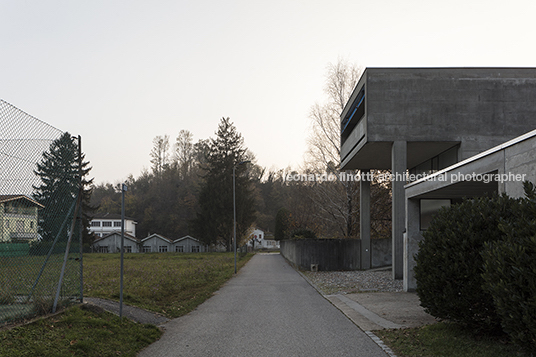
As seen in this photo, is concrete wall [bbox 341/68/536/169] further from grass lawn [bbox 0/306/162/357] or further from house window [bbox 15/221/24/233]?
house window [bbox 15/221/24/233]

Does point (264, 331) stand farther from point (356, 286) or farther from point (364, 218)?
point (364, 218)

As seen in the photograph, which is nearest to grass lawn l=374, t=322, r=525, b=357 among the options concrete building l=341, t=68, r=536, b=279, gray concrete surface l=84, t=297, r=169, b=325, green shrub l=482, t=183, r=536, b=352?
green shrub l=482, t=183, r=536, b=352

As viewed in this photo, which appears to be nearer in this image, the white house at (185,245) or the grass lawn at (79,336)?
the grass lawn at (79,336)

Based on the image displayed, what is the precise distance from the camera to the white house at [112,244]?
8019 cm

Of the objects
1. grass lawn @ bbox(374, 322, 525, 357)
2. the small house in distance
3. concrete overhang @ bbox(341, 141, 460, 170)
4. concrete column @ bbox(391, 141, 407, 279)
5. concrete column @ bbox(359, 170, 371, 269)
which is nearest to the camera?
grass lawn @ bbox(374, 322, 525, 357)

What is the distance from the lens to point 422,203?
53.9 ft

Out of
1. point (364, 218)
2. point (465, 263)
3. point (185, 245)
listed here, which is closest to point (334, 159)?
point (364, 218)

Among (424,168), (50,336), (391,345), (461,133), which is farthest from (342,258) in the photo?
(50,336)

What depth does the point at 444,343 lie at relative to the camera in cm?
758

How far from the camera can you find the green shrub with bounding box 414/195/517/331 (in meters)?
7.55

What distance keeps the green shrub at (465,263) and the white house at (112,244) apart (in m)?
77.4

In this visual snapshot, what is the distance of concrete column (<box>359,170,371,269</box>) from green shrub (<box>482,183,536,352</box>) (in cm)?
2155

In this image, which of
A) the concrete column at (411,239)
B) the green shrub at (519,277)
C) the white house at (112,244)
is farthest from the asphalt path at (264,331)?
the white house at (112,244)

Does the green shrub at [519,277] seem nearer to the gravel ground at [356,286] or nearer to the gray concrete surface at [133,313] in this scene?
the gray concrete surface at [133,313]
